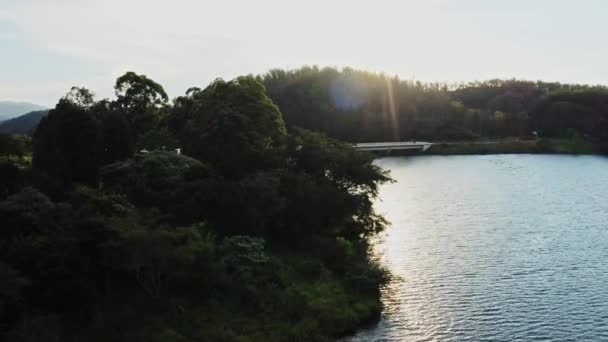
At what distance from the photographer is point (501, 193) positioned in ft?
243

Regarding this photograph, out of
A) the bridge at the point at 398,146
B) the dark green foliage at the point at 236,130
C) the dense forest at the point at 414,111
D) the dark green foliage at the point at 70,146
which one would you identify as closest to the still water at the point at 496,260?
the dark green foliage at the point at 236,130

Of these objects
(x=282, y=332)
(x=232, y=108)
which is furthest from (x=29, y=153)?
(x=282, y=332)

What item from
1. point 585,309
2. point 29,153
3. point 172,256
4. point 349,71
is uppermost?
point 349,71

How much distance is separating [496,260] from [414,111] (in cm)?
13489

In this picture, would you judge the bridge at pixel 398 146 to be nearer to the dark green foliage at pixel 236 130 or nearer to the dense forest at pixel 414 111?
the dense forest at pixel 414 111

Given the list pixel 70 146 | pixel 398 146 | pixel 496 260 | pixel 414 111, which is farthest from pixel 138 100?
pixel 414 111

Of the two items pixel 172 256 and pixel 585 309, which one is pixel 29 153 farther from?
pixel 585 309

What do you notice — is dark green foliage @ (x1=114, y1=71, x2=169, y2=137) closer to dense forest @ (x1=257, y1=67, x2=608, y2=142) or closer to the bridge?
the bridge

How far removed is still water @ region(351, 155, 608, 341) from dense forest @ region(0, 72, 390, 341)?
3336 millimetres

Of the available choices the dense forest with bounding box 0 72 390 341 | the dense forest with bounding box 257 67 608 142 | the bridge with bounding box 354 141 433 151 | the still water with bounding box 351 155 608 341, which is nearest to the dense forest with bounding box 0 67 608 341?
the dense forest with bounding box 0 72 390 341

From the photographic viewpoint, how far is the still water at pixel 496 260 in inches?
1214

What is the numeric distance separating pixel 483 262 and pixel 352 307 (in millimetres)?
15080

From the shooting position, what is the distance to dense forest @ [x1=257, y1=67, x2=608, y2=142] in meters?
156

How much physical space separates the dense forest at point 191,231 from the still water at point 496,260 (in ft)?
10.9
